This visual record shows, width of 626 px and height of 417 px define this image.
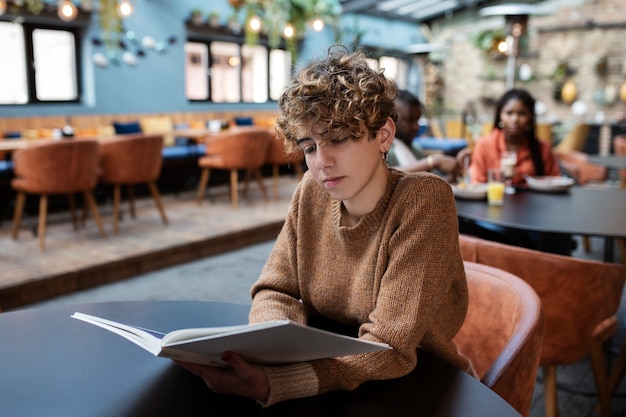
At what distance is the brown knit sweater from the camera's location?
915 millimetres

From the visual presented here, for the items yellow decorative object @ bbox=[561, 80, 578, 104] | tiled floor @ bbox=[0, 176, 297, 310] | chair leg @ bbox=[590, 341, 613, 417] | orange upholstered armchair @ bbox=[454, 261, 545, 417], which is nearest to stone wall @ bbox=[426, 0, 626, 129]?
yellow decorative object @ bbox=[561, 80, 578, 104]

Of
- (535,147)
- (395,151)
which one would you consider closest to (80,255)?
(395,151)

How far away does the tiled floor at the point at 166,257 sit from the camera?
375 centimetres

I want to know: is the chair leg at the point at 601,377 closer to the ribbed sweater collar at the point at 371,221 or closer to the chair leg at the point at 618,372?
the chair leg at the point at 618,372

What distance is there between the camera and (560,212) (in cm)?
243

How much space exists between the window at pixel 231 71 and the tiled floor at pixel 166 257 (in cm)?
417

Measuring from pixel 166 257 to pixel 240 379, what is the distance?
12.5ft

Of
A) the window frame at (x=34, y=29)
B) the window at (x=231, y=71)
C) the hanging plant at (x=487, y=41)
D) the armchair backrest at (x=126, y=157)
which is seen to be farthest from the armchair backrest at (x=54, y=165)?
the hanging plant at (x=487, y=41)

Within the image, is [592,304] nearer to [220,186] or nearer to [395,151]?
[395,151]

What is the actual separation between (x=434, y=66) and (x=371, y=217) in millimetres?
13455

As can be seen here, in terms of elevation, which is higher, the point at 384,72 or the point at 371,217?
the point at 384,72

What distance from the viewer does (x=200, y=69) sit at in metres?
9.80

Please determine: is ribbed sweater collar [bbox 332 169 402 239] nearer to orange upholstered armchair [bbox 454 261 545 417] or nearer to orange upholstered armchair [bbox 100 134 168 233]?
orange upholstered armchair [bbox 454 261 545 417]

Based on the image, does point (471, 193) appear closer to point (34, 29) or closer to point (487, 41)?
point (34, 29)
